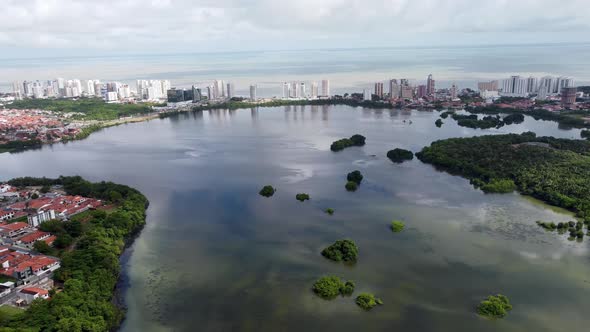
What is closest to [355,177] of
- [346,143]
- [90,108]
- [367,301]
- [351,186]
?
[351,186]

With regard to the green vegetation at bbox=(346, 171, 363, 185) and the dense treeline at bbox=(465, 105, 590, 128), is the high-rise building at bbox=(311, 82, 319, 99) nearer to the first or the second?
the dense treeline at bbox=(465, 105, 590, 128)

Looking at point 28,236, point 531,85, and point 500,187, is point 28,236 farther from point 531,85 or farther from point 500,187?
point 531,85

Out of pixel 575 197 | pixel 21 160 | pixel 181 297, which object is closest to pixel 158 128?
pixel 21 160

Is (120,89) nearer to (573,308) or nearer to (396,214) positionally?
(396,214)

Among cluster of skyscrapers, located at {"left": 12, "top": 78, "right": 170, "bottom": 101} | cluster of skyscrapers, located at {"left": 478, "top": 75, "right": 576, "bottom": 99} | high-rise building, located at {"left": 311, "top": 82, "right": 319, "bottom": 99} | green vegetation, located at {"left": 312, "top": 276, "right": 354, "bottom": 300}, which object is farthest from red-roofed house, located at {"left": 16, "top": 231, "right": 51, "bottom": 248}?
cluster of skyscrapers, located at {"left": 478, "top": 75, "right": 576, "bottom": 99}

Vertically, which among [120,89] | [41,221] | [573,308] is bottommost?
[573,308]

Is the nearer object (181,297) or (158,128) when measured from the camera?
(181,297)

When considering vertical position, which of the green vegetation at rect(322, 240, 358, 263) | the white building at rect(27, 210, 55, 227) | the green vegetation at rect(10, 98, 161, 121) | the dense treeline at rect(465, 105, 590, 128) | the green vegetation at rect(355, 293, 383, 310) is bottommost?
the green vegetation at rect(355, 293, 383, 310)
